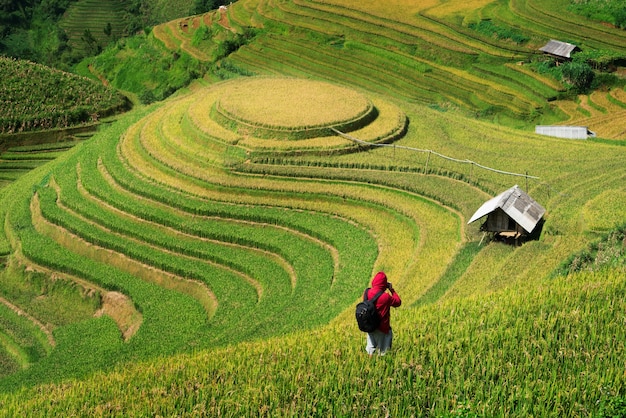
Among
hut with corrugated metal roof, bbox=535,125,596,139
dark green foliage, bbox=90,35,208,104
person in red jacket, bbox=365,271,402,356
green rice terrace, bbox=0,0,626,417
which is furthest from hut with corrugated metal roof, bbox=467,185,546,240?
dark green foliage, bbox=90,35,208,104

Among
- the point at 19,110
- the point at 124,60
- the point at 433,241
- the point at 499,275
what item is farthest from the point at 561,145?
the point at 124,60

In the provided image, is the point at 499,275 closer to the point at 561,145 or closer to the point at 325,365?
the point at 325,365

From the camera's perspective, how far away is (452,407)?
8617 millimetres

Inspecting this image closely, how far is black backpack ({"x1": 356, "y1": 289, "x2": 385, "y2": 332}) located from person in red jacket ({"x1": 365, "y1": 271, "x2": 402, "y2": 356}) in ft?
0.36

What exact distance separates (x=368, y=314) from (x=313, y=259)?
1332 cm

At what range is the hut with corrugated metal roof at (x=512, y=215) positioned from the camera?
1827 cm

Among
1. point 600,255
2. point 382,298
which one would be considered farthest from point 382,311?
point 600,255

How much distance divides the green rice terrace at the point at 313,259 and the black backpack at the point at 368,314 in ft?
2.91

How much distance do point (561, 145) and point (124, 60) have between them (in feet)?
139

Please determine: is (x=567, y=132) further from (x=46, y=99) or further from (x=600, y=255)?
(x=46, y=99)

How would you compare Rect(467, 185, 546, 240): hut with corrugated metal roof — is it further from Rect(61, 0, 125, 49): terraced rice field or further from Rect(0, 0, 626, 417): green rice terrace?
Rect(61, 0, 125, 49): terraced rice field

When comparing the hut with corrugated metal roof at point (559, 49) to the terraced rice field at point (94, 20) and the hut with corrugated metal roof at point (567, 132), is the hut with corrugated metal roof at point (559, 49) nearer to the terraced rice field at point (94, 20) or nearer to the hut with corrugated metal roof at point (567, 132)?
the hut with corrugated metal roof at point (567, 132)

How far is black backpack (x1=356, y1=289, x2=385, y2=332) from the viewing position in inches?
340

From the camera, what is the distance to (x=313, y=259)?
2195 centimetres
